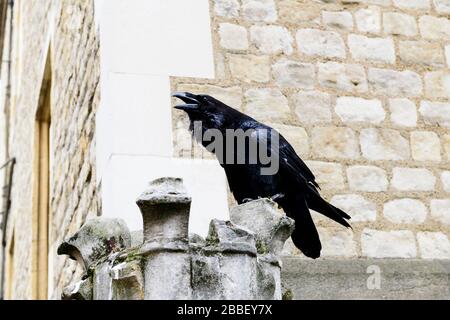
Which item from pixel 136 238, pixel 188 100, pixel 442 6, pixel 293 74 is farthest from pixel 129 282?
pixel 442 6

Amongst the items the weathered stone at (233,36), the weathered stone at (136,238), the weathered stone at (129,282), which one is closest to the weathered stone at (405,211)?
the weathered stone at (233,36)

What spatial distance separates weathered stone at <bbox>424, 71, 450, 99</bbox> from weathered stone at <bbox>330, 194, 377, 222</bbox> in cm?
69

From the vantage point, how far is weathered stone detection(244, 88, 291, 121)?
432 centimetres

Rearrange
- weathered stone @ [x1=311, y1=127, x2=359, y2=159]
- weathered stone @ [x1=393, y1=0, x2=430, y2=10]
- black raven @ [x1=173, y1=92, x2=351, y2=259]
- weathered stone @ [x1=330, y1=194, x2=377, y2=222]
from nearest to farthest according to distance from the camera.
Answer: black raven @ [x1=173, y1=92, x2=351, y2=259] < weathered stone @ [x1=330, y1=194, x2=377, y2=222] < weathered stone @ [x1=311, y1=127, x2=359, y2=159] < weathered stone @ [x1=393, y1=0, x2=430, y2=10]

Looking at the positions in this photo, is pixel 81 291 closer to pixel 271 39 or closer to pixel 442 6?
pixel 271 39

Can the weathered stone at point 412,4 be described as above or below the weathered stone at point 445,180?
above

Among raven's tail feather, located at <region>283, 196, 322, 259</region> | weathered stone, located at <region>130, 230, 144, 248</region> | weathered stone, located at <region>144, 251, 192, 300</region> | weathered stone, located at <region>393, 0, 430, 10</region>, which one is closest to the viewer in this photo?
weathered stone, located at <region>144, 251, 192, 300</region>

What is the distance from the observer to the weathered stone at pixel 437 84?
15.3 feet

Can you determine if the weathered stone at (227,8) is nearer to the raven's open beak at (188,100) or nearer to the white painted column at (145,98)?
the white painted column at (145,98)

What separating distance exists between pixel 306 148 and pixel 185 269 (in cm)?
190

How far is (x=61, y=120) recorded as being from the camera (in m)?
5.88

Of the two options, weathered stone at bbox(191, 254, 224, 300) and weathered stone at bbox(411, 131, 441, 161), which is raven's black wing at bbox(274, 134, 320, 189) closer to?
weathered stone at bbox(411, 131, 441, 161)

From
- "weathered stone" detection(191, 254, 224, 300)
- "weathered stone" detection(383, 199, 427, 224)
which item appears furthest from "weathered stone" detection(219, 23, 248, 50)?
"weathered stone" detection(191, 254, 224, 300)

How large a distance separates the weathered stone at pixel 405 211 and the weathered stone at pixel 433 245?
0.24 feet
